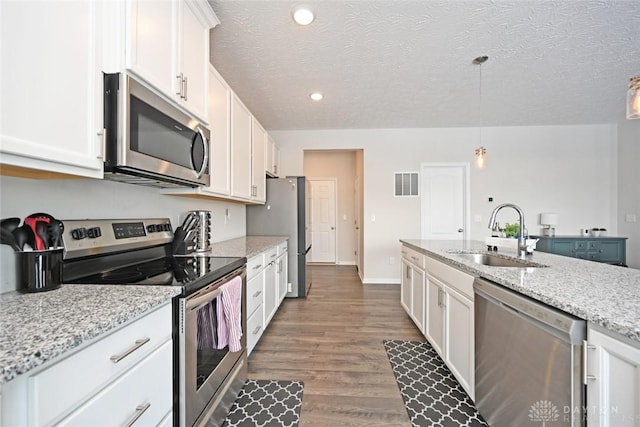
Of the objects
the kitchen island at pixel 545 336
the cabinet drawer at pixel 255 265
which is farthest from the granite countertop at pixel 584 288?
the cabinet drawer at pixel 255 265

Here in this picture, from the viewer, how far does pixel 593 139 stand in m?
4.52

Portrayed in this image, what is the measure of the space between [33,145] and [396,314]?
324cm

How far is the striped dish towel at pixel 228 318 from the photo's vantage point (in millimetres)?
1437

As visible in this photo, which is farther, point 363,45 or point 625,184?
point 625,184

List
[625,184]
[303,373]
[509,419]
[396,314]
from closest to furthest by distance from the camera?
[509,419], [303,373], [396,314], [625,184]

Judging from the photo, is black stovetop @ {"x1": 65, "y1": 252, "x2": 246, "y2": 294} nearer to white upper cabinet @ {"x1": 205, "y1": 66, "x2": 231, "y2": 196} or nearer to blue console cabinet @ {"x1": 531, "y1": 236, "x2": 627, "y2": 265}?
white upper cabinet @ {"x1": 205, "y1": 66, "x2": 231, "y2": 196}

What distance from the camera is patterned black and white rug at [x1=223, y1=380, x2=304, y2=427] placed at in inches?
61.9

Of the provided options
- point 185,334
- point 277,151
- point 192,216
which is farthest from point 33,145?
point 277,151

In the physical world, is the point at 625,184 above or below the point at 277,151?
below

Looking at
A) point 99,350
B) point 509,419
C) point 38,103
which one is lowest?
point 509,419

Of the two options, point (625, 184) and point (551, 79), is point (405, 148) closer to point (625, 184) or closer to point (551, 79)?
point (551, 79)

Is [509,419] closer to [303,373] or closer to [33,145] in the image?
[303,373]

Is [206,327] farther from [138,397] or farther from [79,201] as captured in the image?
[79,201]

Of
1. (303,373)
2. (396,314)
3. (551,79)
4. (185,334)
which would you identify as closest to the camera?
(185,334)
